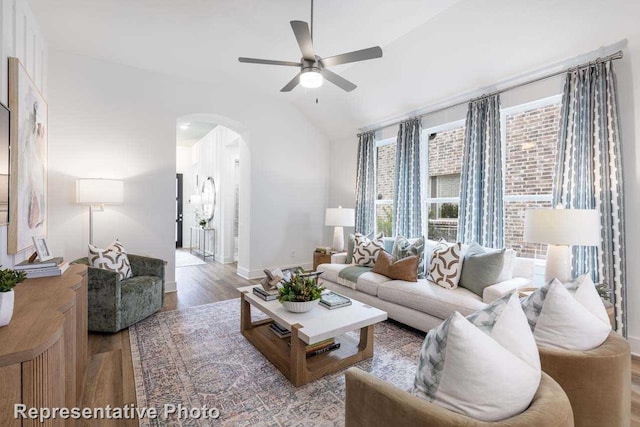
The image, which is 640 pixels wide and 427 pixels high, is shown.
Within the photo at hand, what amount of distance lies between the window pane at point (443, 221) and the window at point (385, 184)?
72 centimetres


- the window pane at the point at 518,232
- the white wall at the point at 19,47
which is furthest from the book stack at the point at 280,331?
the window pane at the point at 518,232

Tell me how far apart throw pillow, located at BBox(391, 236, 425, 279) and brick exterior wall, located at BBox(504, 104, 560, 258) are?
989 mm

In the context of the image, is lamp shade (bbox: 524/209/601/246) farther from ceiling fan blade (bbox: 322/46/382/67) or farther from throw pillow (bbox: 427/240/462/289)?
ceiling fan blade (bbox: 322/46/382/67)

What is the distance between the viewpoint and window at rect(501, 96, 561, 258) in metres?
3.15

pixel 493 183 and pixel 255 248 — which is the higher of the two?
pixel 493 183

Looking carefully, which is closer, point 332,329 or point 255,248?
point 332,329

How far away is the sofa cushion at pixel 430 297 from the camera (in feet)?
8.72

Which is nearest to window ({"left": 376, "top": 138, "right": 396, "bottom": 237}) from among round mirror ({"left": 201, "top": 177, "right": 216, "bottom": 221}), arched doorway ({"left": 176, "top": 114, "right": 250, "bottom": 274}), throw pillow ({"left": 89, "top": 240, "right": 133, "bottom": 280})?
arched doorway ({"left": 176, "top": 114, "right": 250, "bottom": 274})

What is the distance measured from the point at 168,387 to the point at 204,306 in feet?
5.58

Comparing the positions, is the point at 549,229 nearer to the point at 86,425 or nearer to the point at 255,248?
the point at 86,425

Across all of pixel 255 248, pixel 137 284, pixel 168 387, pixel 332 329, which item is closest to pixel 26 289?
pixel 168 387

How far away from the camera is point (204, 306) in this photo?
375 cm

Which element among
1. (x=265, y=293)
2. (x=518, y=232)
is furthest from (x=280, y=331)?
(x=518, y=232)

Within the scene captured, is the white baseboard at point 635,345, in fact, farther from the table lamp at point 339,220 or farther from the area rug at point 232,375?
the table lamp at point 339,220
